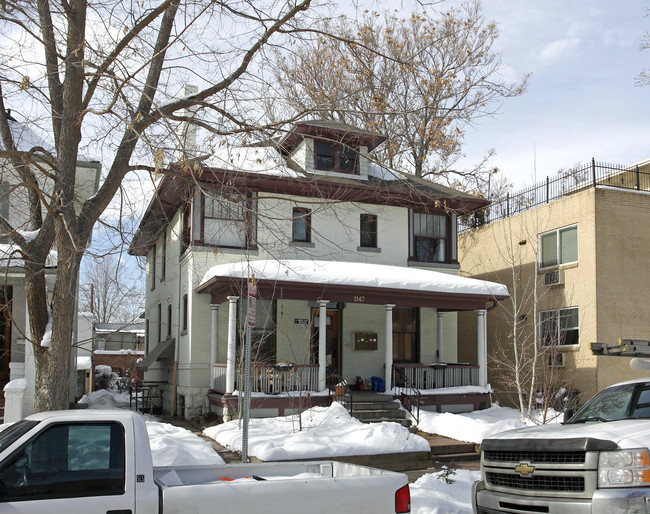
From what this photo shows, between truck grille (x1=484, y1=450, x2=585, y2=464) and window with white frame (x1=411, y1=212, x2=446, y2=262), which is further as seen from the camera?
window with white frame (x1=411, y1=212, x2=446, y2=262)

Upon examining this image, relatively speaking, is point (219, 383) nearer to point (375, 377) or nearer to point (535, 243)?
point (375, 377)

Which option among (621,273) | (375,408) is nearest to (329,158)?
(375,408)

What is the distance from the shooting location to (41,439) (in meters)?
5.00

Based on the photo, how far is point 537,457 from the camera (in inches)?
256

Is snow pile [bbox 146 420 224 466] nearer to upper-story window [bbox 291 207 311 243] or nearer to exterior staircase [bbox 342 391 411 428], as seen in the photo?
exterior staircase [bbox 342 391 411 428]

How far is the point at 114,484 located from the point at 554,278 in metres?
19.3

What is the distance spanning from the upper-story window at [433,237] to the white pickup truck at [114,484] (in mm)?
17781

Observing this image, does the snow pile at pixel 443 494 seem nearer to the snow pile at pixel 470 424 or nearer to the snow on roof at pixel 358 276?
the snow pile at pixel 470 424

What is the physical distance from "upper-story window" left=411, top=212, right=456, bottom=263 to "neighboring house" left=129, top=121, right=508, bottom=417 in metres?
0.04

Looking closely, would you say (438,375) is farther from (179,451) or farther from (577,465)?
(577,465)

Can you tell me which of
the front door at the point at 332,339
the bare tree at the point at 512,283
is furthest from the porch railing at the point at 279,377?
the bare tree at the point at 512,283

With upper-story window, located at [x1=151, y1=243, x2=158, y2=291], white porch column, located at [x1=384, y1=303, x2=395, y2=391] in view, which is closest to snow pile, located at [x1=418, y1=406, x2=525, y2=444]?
white porch column, located at [x1=384, y1=303, x2=395, y2=391]

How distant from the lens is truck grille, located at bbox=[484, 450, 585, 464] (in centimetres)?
614

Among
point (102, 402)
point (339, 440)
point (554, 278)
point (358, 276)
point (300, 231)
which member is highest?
point (300, 231)
